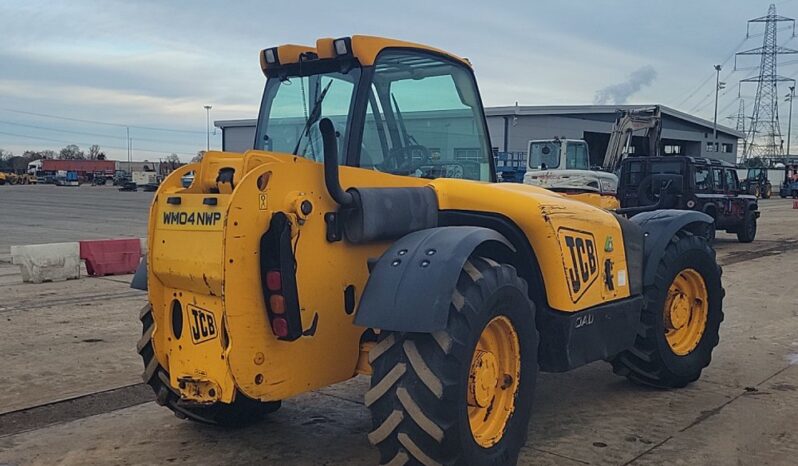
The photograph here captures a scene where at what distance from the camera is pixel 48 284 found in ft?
36.7

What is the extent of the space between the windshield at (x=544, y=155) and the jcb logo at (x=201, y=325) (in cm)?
2090

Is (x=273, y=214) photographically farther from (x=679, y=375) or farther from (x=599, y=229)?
(x=679, y=375)

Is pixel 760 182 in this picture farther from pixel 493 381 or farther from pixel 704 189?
pixel 493 381

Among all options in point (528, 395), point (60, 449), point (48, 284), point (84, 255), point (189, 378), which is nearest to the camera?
point (189, 378)

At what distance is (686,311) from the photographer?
6410 millimetres

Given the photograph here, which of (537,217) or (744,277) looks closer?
(537,217)

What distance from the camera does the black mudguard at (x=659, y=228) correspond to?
5836 mm

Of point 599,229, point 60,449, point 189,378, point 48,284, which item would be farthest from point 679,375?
point 48,284

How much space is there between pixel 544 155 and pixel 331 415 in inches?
806

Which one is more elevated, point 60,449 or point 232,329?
point 232,329

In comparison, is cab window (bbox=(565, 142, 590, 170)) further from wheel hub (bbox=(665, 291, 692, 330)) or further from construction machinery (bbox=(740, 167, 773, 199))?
construction machinery (bbox=(740, 167, 773, 199))

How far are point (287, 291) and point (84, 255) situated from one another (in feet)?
30.3

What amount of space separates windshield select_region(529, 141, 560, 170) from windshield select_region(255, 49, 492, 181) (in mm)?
19410

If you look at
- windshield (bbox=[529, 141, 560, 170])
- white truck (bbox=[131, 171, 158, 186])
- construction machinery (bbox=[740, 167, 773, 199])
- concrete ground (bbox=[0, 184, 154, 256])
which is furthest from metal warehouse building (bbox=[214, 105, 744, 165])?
windshield (bbox=[529, 141, 560, 170])
